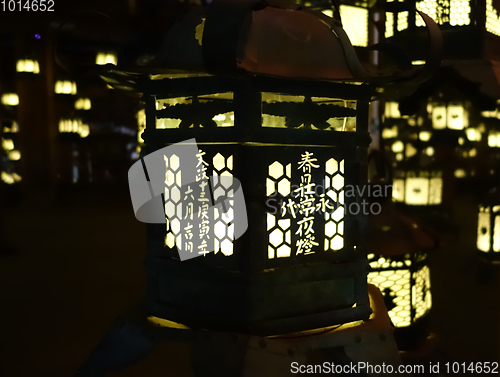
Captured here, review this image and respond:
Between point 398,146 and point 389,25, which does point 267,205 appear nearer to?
point 389,25

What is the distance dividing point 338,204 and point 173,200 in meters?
0.90

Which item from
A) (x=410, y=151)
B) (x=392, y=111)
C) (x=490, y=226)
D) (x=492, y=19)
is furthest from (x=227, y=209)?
(x=410, y=151)

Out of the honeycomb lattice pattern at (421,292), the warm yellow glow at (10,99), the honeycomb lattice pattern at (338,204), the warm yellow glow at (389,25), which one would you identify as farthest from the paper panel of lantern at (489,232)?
the warm yellow glow at (10,99)

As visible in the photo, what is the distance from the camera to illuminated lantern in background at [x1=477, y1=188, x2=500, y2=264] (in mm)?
4309

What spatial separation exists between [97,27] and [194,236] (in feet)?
25.2

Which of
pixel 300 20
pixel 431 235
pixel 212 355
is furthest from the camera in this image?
pixel 431 235

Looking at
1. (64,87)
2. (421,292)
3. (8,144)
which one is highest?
(64,87)

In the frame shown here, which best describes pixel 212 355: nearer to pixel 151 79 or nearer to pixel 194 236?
pixel 194 236

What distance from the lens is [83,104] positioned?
1127cm

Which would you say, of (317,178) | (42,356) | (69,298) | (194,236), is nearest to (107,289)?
(69,298)

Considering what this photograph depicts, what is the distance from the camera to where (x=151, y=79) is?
2084 millimetres

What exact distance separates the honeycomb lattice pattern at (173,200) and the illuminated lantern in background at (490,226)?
148 inches

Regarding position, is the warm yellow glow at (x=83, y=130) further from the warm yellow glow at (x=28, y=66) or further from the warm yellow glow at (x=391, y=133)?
the warm yellow glow at (x=391, y=133)

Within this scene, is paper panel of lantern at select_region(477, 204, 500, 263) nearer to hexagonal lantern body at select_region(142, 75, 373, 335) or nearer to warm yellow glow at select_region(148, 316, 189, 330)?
hexagonal lantern body at select_region(142, 75, 373, 335)
